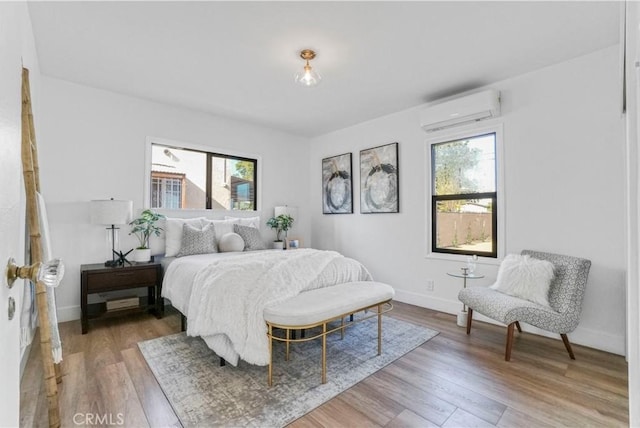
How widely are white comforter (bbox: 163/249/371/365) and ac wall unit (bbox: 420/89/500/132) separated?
2.14 metres

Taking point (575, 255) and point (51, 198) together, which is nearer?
point (575, 255)

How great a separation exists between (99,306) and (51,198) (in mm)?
1219

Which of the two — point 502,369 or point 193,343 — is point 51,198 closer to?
point 193,343

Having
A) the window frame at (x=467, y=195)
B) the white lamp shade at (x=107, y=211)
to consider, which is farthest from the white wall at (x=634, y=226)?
the white lamp shade at (x=107, y=211)

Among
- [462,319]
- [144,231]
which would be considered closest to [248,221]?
[144,231]

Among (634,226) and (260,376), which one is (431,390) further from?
(634,226)

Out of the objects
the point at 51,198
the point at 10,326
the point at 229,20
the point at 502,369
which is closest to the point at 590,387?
the point at 502,369

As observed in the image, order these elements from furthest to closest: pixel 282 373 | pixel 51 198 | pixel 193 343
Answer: pixel 51 198 → pixel 193 343 → pixel 282 373

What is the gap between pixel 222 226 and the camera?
154 inches

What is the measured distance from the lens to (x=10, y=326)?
2.19ft

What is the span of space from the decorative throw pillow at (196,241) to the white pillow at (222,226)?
0.16m

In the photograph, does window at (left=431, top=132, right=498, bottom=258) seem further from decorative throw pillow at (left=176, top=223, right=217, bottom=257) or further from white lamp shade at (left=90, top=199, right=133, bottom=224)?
white lamp shade at (left=90, top=199, right=133, bottom=224)

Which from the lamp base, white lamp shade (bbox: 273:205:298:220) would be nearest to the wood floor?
the lamp base
